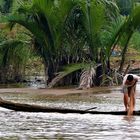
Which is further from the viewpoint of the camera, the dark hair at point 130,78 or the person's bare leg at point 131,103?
the dark hair at point 130,78

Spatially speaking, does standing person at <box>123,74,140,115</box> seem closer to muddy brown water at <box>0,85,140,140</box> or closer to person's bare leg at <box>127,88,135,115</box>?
person's bare leg at <box>127,88,135,115</box>

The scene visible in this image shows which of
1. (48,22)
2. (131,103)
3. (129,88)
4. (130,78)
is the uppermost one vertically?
(48,22)

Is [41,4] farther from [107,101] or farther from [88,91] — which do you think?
[107,101]

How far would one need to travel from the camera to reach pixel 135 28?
2505 centimetres

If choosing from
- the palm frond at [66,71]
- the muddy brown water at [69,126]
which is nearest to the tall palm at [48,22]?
the palm frond at [66,71]

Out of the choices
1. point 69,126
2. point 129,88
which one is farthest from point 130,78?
point 69,126

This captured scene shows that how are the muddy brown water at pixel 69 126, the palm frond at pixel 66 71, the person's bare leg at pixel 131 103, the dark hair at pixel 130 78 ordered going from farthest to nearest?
the palm frond at pixel 66 71, the dark hair at pixel 130 78, the person's bare leg at pixel 131 103, the muddy brown water at pixel 69 126

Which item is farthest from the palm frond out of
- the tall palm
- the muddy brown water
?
the muddy brown water

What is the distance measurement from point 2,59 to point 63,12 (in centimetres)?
421

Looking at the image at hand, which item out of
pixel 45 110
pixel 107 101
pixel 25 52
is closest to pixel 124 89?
pixel 45 110

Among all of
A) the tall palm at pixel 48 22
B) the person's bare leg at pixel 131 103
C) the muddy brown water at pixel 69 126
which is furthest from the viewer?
the tall palm at pixel 48 22

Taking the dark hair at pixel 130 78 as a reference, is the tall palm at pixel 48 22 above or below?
above

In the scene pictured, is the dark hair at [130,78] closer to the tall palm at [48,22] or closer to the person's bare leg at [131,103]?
the person's bare leg at [131,103]

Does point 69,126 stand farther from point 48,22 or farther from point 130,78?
point 48,22
